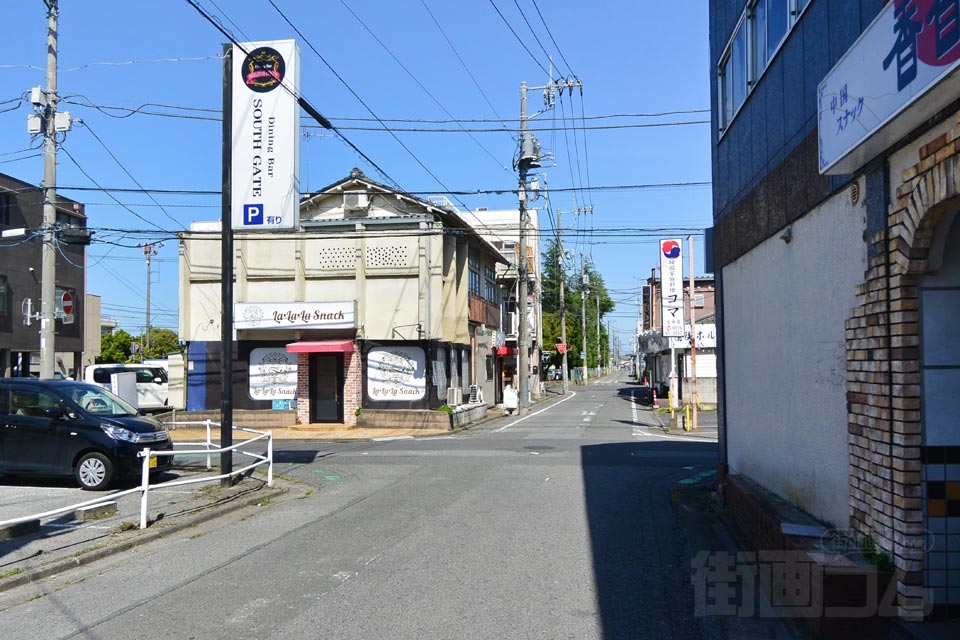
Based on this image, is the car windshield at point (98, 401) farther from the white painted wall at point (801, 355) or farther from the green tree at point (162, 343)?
the green tree at point (162, 343)

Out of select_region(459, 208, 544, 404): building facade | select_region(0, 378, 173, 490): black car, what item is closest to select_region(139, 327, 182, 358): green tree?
select_region(459, 208, 544, 404): building facade

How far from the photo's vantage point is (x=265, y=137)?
14.1m

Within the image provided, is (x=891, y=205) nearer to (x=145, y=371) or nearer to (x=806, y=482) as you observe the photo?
(x=806, y=482)

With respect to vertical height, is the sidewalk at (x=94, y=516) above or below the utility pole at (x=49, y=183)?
below

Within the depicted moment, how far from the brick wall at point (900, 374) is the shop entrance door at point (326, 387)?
24082 millimetres

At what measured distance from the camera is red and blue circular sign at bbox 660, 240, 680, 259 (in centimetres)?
3053

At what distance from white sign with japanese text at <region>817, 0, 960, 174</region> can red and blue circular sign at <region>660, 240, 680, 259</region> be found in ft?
81.3

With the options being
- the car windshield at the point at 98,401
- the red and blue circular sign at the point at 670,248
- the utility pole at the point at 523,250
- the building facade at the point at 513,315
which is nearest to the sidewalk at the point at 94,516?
the car windshield at the point at 98,401

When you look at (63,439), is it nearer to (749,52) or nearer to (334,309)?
(749,52)

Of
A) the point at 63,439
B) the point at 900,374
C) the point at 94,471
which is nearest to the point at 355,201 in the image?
the point at 63,439

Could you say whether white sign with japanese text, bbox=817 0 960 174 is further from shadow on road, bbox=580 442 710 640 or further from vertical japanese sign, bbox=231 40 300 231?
vertical japanese sign, bbox=231 40 300 231

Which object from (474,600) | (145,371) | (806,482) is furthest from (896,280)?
(145,371)

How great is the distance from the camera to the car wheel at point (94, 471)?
40.4 ft

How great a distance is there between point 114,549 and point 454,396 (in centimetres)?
2288
